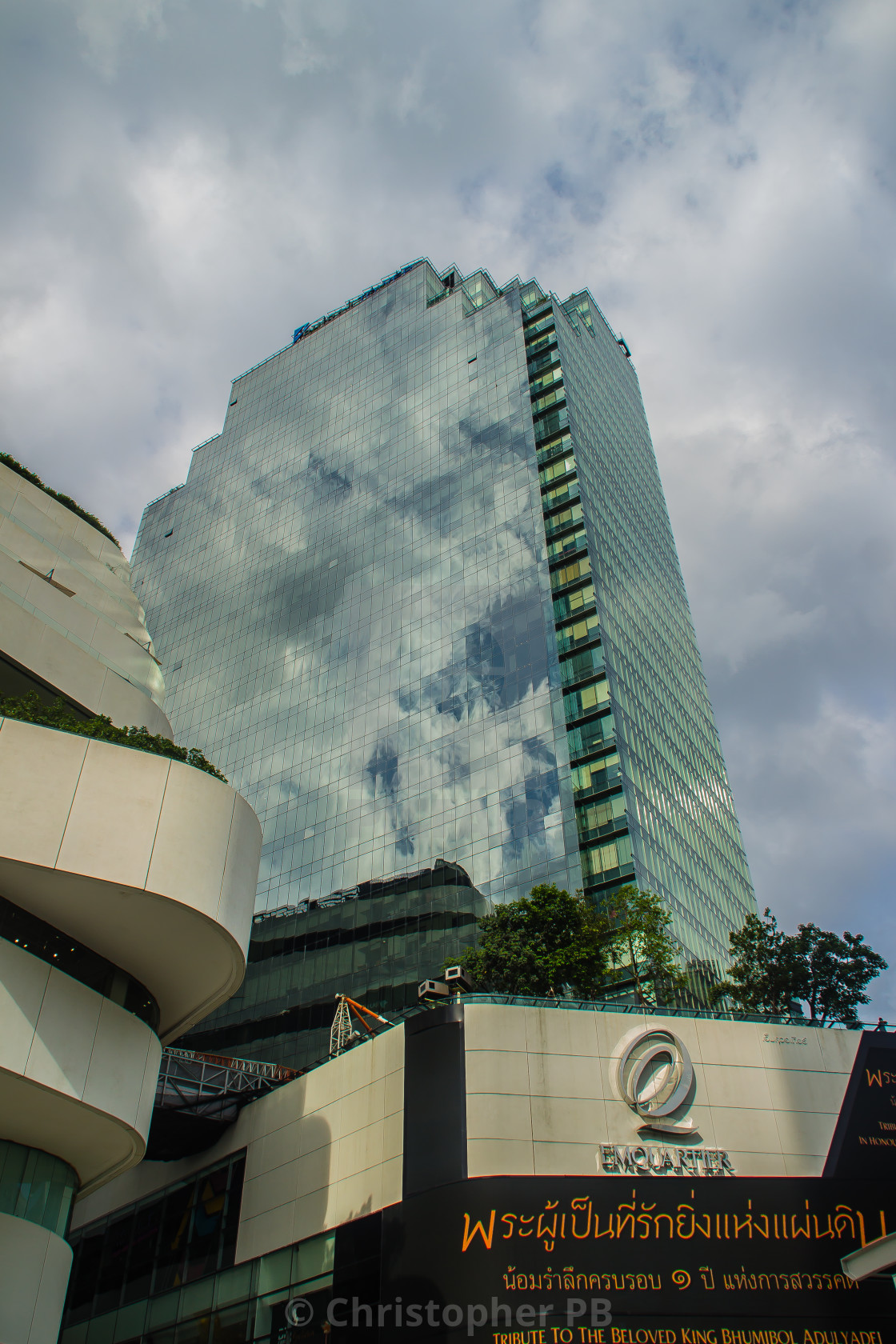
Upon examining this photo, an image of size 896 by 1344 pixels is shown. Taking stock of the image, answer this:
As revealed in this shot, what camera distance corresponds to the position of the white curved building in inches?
1107

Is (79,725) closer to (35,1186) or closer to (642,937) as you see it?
(35,1186)

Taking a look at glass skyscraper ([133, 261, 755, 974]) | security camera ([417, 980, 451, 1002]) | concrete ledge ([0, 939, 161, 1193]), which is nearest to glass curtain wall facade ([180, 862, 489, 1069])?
glass skyscraper ([133, 261, 755, 974])

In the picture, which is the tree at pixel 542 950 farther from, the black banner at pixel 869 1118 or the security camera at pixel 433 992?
the black banner at pixel 869 1118

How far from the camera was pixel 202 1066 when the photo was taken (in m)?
41.9

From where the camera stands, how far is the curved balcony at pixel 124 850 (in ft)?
92.2

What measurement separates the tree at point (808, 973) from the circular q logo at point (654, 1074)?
17.4m

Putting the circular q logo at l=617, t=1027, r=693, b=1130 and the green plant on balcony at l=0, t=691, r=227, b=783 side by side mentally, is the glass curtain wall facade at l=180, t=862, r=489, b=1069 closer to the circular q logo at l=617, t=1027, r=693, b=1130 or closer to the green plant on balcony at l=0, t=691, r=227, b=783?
the circular q logo at l=617, t=1027, r=693, b=1130

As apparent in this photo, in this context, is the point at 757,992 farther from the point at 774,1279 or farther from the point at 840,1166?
the point at 774,1279

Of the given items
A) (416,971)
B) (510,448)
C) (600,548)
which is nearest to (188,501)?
(510,448)

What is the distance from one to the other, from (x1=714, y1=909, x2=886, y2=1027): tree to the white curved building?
2886 cm

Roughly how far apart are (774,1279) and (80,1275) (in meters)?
34.1

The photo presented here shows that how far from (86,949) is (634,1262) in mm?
20162

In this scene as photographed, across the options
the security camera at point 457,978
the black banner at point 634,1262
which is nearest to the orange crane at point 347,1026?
the security camera at point 457,978

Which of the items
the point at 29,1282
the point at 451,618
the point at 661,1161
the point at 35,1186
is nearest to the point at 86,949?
the point at 35,1186
